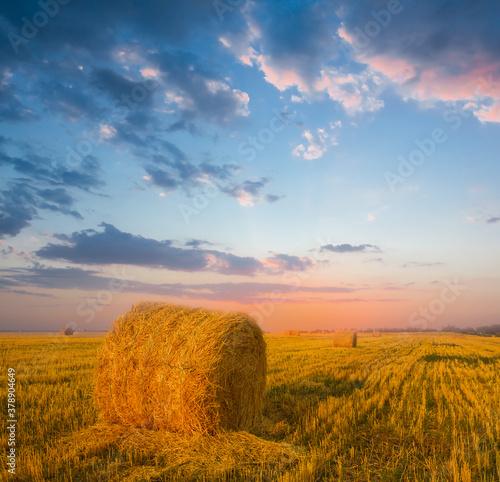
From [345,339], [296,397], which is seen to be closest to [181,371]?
[296,397]

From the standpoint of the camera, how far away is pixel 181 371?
6.34 meters

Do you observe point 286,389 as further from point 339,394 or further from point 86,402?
point 86,402

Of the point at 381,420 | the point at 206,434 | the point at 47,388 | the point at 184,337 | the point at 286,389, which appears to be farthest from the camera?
the point at 286,389

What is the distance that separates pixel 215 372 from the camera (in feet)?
20.8

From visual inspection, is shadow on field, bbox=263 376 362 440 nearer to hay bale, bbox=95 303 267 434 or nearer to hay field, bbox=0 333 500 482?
hay field, bbox=0 333 500 482

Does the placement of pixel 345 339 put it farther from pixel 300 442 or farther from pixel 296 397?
pixel 300 442

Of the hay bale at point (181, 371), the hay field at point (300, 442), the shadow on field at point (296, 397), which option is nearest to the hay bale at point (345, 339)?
the shadow on field at point (296, 397)

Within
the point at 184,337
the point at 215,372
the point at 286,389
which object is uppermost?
the point at 184,337

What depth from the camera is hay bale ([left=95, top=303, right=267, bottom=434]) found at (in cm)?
628

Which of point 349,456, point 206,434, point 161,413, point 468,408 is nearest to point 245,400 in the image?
point 206,434

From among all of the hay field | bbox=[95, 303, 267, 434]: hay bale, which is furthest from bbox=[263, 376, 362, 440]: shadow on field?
bbox=[95, 303, 267, 434]: hay bale

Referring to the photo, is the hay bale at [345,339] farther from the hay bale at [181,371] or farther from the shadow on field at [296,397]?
the hay bale at [181,371]

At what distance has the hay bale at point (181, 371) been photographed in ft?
20.6

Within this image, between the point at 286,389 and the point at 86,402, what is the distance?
499 centimetres
